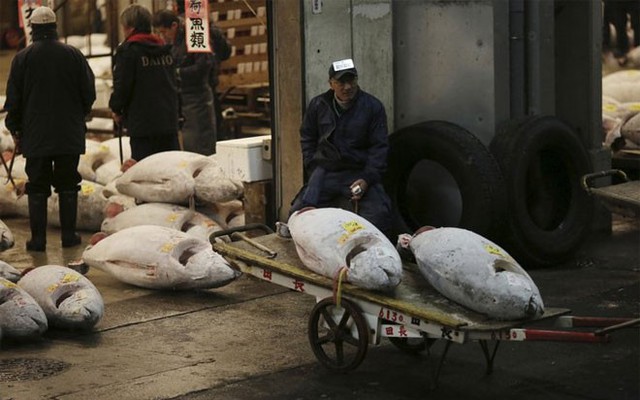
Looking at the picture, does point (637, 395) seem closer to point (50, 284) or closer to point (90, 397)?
point (90, 397)

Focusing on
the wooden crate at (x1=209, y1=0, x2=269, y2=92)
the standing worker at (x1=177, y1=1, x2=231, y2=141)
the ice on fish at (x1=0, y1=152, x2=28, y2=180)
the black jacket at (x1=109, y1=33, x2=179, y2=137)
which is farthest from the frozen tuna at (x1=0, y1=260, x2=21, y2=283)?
the standing worker at (x1=177, y1=1, x2=231, y2=141)

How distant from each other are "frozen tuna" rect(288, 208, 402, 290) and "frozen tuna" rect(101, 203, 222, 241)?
3.62 meters

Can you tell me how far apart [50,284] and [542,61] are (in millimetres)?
4636

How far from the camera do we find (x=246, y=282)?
10094 millimetres

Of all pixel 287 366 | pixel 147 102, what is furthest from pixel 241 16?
pixel 287 366

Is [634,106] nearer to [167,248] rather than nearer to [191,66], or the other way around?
[191,66]

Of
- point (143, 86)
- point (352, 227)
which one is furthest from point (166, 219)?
point (352, 227)

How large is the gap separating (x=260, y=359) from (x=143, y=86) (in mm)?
4712

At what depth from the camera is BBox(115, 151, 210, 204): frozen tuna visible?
1110 cm

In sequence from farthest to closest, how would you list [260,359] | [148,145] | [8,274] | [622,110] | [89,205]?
[622,110] → [89,205] → [148,145] → [8,274] → [260,359]

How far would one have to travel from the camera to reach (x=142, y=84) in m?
11.9

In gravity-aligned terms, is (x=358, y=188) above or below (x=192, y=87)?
below

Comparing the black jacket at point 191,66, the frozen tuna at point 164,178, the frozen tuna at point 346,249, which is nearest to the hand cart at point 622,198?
the frozen tuna at point 346,249

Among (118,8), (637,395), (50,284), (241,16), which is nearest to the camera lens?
(637,395)
